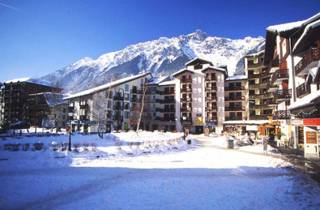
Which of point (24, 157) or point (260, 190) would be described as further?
point (24, 157)

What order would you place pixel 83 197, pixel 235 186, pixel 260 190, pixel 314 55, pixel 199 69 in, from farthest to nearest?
pixel 199 69 → pixel 314 55 → pixel 235 186 → pixel 260 190 → pixel 83 197

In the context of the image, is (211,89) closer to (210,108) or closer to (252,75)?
(210,108)

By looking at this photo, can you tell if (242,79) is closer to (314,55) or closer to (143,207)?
(314,55)

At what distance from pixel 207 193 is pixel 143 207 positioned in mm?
3324

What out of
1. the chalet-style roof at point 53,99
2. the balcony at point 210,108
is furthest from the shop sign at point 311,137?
the chalet-style roof at point 53,99

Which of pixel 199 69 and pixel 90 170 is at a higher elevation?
pixel 199 69

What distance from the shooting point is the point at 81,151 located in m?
23.7

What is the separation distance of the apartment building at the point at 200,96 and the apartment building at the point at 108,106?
1299 cm

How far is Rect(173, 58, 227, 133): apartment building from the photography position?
7075cm

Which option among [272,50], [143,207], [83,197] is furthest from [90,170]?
[272,50]

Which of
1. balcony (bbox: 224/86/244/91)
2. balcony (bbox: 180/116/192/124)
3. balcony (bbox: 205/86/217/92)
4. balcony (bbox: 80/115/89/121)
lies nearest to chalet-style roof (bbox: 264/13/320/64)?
balcony (bbox: 224/86/244/91)

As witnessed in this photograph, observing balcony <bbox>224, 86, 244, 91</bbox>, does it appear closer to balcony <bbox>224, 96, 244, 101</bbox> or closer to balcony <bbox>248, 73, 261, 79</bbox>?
balcony <bbox>224, 96, 244, 101</bbox>

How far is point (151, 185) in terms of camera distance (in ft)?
41.5

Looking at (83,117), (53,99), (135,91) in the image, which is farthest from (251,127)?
(53,99)
